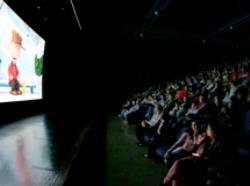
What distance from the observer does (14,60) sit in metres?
7.09

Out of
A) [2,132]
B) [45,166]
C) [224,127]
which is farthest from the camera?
[2,132]

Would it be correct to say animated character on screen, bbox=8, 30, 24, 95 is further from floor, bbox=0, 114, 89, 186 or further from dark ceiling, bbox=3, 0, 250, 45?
floor, bbox=0, 114, 89, 186

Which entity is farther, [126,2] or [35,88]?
[126,2]

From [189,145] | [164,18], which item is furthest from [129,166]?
[164,18]

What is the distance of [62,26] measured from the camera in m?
12.5

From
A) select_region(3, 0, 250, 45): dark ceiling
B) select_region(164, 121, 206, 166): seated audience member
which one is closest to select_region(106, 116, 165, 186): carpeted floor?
select_region(164, 121, 206, 166): seated audience member

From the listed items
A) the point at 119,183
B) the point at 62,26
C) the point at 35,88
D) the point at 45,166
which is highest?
the point at 62,26

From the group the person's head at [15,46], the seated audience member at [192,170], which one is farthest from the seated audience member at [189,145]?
the person's head at [15,46]

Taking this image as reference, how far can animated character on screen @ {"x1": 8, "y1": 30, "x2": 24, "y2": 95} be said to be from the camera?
272 inches

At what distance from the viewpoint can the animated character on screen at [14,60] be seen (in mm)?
6909

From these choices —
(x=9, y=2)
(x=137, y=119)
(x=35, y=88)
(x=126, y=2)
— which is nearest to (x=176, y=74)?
(x=126, y=2)

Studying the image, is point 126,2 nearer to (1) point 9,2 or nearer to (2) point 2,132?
(1) point 9,2

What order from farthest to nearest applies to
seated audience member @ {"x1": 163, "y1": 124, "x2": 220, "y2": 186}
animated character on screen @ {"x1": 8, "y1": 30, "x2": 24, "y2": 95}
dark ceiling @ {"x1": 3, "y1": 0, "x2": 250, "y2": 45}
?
dark ceiling @ {"x1": 3, "y1": 0, "x2": 250, "y2": 45}, animated character on screen @ {"x1": 8, "y1": 30, "x2": 24, "y2": 95}, seated audience member @ {"x1": 163, "y1": 124, "x2": 220, "y2": 186}

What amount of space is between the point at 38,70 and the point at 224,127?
7015 millimetres
